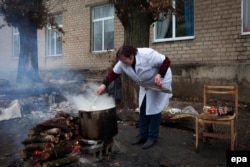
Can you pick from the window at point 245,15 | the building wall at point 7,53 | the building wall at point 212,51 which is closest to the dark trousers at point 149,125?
the building wall at point 212,51

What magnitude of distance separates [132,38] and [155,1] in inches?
45.4

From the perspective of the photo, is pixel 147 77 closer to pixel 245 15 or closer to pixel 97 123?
pixel 97 123

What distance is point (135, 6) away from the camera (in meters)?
7.45

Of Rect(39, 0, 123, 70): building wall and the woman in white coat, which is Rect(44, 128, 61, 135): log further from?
Rect(39, 0, 123, 70): building wall

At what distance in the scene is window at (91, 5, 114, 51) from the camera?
13820 millimetres

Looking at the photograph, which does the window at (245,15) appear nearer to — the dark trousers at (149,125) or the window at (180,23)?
the window at (180,23)

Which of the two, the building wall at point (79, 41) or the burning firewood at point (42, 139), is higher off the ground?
the building wall at point (79, 41)

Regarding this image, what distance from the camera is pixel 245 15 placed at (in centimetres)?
956

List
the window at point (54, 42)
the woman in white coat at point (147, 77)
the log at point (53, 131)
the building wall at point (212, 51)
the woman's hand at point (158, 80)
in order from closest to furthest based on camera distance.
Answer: the log at point (53, 131)
the woman's hand at point (158, 80)
the woman in white coat at point (147, 77)
the building wall at point (212, 51)
the window at point (54, 42)

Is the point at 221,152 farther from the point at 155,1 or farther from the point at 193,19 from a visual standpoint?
the point at 193,19

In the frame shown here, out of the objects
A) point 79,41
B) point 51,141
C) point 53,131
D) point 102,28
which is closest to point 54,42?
point 79,41

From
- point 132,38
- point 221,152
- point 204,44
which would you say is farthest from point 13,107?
point 204,44

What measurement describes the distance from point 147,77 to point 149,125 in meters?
0.91

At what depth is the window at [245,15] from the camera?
952cm
